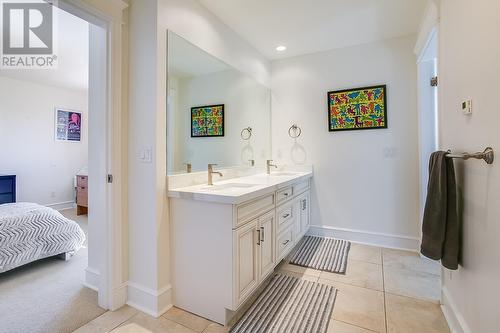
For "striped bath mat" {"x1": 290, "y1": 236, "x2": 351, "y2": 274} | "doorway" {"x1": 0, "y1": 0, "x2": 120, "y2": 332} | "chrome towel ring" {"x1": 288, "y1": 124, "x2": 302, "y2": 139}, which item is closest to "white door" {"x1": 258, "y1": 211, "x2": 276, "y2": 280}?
"striped bath mat" {"x1": 290, "y1": 236, "x2": 351, "y2": 274}

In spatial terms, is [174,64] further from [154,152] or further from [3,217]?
[3,217]

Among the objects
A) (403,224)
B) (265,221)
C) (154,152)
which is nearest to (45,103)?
(154,152)

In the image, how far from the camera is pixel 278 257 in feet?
7.26

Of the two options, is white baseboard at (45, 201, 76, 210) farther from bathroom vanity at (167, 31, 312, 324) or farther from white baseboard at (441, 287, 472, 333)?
white baseboard at (441, 287, 472, 333)

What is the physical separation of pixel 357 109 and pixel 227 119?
5.22 ft

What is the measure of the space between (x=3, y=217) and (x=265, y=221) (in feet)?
8.12

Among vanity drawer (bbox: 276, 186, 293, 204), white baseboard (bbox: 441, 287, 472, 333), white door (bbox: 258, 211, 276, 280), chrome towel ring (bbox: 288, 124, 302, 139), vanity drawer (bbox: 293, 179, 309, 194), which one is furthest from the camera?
chrome towel ring (bbox: 288, 124, 302, 139)

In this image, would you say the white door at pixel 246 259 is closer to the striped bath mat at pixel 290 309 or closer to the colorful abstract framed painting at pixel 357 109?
the striped bath mat at pixel 290 309

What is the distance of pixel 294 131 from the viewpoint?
3.43 meters

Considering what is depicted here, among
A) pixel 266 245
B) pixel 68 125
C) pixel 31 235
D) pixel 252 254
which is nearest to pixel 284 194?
pixel 266 245

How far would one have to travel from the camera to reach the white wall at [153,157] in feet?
5.71

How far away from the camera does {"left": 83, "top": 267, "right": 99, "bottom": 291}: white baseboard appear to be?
6.81 feet

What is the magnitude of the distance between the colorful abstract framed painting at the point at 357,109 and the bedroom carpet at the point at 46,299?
305 cm

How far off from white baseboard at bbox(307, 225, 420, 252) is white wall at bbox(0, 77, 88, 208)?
16.7 feet
